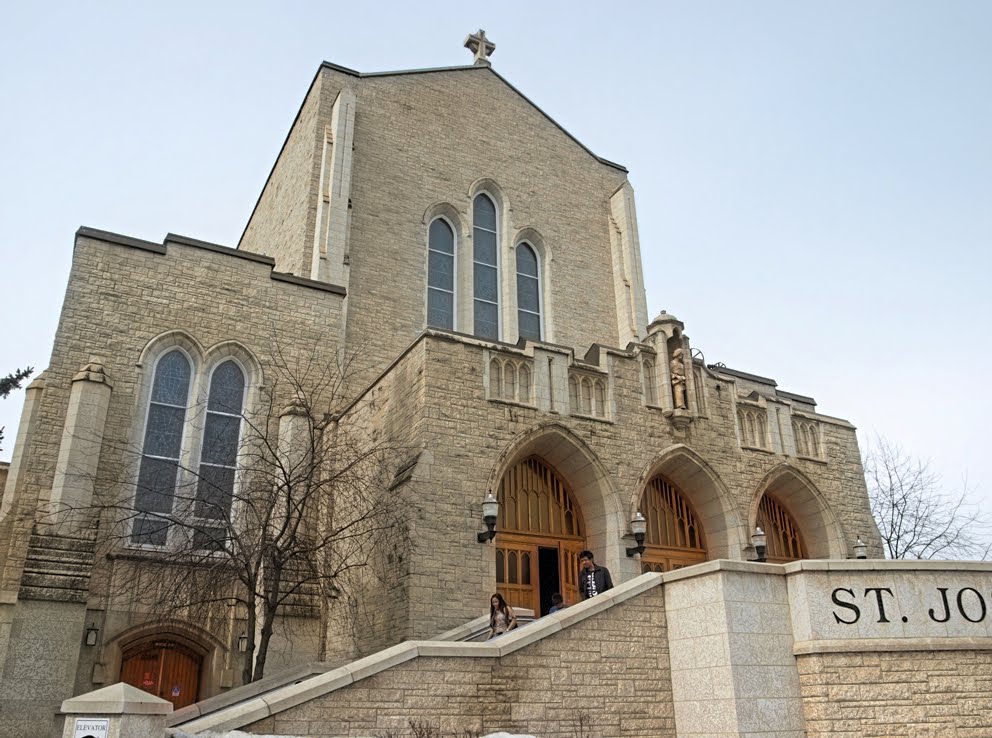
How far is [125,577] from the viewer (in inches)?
585

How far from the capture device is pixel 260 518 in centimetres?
1336

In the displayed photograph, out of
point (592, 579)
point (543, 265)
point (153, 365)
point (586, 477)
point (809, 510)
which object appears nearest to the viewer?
point (592, 579)

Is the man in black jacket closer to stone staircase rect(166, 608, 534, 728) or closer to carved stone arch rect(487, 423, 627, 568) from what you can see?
stone staircase rect(166, 608, 534, 728)

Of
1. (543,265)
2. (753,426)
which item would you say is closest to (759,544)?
(753,426)

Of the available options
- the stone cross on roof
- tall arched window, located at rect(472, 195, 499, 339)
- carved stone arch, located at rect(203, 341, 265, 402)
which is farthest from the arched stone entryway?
the stone cross on roof

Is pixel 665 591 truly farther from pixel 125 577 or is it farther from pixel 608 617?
pixel 125 577

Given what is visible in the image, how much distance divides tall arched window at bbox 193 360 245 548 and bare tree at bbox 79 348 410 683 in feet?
0.09

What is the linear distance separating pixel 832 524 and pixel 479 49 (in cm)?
1796

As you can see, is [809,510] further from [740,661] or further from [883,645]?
[740,661]

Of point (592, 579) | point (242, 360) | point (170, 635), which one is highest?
point (242, 360)

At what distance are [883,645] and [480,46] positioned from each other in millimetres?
22271

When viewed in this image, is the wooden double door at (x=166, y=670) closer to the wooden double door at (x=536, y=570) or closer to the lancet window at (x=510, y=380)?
the wooden double door at (x=536, y=570)

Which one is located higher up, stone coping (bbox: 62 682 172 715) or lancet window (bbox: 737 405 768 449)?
lancet window (bbox: 737 405 768 449)

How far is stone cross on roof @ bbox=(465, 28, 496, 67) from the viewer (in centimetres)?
2712
